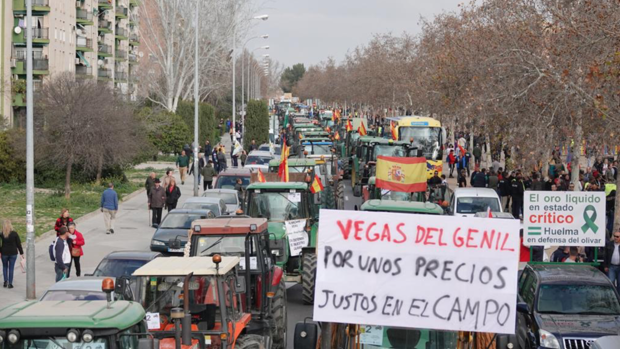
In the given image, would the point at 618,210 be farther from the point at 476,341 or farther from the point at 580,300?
the point at 476,341

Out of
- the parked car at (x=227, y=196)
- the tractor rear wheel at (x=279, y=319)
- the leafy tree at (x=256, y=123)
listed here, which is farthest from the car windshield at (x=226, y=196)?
the leafy tree at (x=256, y=123)

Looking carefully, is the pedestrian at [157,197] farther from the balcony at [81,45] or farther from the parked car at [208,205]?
the balcony at [81,45]

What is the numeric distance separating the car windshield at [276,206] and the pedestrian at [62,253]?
3.59m

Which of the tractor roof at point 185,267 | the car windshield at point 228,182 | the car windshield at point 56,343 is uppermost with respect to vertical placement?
the tractor roof at point 185,267

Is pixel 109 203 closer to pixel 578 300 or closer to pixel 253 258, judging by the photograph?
pixel 253 258

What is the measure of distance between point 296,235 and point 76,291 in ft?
17.7

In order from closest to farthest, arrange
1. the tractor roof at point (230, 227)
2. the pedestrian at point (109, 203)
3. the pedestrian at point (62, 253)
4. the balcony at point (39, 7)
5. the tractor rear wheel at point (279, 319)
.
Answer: the tractor roof at point (230, 227), the tractor rear wheel at point (279, 319), the pedestrian at point (62, 253), the pedestrian at point (109, 203), the balcony at point (39, 7)

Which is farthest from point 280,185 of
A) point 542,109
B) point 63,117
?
point 63,117

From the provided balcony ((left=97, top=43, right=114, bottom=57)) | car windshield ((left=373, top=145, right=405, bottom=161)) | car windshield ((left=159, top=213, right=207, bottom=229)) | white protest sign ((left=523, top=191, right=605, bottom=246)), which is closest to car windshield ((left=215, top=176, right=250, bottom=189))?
car windshield ((left=373, top=145, right=405, bottom=161))

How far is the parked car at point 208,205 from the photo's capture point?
90.7 ft

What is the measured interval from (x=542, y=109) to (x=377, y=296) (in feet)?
61.7

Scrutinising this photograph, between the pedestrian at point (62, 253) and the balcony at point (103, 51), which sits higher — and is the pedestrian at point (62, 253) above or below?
below

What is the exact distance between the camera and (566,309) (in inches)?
586

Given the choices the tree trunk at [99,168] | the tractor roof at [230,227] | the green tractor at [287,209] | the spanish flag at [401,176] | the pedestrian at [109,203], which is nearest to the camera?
the tractor roof at [230,227]
